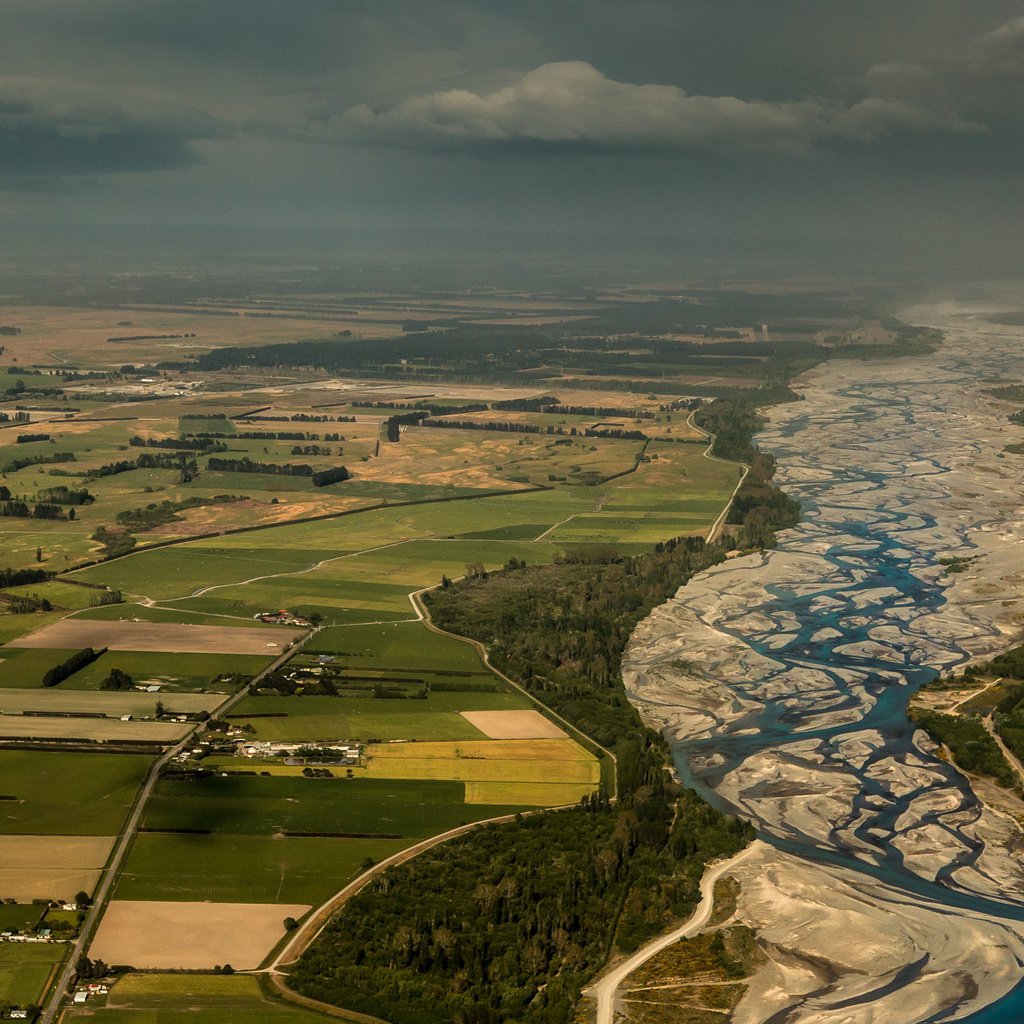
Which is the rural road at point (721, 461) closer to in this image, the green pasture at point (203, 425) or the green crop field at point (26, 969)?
the green pasture at point (203, 425)

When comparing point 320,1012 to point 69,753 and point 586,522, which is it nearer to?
point 69,753

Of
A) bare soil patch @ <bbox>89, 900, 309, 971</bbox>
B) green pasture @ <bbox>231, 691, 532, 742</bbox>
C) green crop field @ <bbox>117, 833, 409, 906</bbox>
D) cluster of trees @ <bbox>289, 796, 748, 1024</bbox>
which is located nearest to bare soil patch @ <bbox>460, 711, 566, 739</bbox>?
green pasture @ <bbox>231, 691, 532, 742</bbox>

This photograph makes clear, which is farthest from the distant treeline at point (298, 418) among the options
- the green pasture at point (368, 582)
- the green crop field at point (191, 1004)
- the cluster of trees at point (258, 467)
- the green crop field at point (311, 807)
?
the green crop field at point (191, 1004)

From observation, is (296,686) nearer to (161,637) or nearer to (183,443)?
(161,637)

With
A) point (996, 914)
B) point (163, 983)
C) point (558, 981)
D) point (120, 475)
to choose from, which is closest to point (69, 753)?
point (163, 983)

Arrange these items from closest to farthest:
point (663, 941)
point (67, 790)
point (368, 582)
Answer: point (663, 941) < point (67, 790) < point (368, 582)

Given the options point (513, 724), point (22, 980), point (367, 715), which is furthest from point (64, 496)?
point (22, 980)
